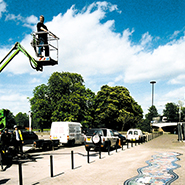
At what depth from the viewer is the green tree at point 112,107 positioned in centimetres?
5434

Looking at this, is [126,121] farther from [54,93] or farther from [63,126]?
[63,126]

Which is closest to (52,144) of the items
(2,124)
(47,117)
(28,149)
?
(28,149)

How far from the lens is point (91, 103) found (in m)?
51.2

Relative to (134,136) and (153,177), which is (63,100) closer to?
(134,136)

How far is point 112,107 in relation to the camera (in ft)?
179

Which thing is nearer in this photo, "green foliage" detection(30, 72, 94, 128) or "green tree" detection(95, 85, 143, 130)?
"green foliage" detection(30, 72, 94, 128)

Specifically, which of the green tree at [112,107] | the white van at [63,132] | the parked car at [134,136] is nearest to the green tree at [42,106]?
the green tree at [112,107]

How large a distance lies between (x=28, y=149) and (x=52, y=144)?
226 cm

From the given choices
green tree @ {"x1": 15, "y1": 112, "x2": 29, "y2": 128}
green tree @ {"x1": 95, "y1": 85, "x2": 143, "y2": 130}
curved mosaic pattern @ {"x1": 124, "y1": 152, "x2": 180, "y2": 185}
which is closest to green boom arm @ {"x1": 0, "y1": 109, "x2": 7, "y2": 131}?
curved mosaic pattern @ {"x1": 124, "y1": 152, "x2": 180, "y2": 185}

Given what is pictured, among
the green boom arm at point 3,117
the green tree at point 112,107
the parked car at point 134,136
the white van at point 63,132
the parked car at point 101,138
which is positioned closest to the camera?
the green boom arm at point 3,117

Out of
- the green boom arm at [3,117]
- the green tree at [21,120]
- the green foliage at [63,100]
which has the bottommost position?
the green tree at [21,120]

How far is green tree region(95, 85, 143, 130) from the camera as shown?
54344 mm

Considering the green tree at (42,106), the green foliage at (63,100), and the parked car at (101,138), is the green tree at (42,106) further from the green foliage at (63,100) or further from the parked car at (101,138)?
the parked car at (101,138)

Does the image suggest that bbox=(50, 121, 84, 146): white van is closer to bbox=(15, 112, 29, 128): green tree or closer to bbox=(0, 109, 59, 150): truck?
bbox=(0, 109, 59, 150): truck
